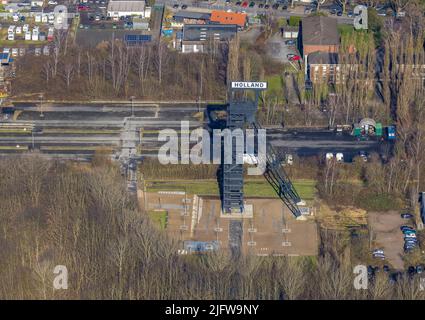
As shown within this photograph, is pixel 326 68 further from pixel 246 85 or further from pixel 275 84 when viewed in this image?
pixel 246 85

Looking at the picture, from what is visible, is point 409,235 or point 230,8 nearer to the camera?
point 409,235

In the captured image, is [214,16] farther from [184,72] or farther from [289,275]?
[289,275]

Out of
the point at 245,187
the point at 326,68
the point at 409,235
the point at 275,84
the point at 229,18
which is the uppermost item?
the point at 229,18

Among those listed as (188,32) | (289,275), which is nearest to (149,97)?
(188,32)

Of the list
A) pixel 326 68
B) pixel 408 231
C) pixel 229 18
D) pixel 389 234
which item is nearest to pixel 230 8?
pixel 229 18

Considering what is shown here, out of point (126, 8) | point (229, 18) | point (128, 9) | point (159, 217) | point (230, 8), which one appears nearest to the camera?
point (159, 217)

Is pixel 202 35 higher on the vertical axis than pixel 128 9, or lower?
lower

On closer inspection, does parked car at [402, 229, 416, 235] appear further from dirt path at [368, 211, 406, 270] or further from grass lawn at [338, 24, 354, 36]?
grass lawn at [338, 24, 354, 36]
